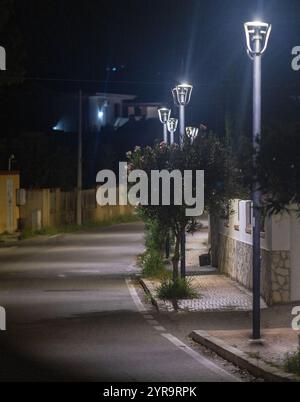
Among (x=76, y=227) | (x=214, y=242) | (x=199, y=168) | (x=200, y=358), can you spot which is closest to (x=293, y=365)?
(x=200, y=358)

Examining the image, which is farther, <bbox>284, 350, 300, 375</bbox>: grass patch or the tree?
the tree

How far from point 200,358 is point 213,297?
7.16m

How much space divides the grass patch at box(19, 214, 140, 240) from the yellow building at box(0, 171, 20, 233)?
0.84 metres

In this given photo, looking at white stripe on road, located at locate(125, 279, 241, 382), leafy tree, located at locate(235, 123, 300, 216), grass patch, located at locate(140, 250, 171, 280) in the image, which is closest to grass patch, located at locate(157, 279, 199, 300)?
white stripe on road, located at locate(125, 279, 241, 382)

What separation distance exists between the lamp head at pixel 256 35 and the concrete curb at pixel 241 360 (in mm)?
4432

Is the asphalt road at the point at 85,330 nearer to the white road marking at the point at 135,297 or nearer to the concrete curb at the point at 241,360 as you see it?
the white road marking at the point at 135,297

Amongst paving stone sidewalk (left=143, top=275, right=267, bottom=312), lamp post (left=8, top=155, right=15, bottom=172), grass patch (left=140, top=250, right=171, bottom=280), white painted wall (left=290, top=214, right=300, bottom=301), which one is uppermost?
lamp post (left=8, top=155, right=15, bottom=172)

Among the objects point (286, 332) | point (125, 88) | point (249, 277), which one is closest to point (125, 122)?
point (125, 88)

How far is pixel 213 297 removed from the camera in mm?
19859

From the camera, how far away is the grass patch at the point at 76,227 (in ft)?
138

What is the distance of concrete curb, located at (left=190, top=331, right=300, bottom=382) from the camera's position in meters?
10.6

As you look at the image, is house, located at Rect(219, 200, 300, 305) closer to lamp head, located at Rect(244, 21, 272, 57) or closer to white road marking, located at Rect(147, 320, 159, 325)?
white road marking, located at Rect(147, 320, 159, 325)

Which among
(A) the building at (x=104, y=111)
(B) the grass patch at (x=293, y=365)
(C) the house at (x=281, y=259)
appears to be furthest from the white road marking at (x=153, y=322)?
(A) the building at (x=104, y=111)

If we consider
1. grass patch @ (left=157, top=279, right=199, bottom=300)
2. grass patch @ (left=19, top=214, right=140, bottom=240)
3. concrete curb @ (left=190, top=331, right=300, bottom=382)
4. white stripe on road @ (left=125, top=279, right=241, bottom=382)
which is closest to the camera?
concrete curb @ (left=190, top=331, right=300, bottom=382)
